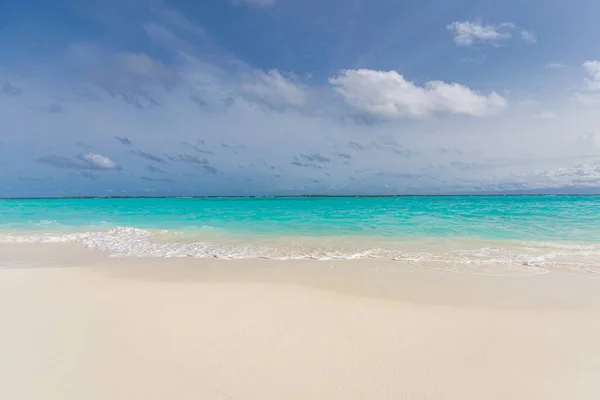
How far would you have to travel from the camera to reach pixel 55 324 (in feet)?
13.0

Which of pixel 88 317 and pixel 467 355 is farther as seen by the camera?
pixel 88 317

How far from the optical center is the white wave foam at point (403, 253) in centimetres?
734

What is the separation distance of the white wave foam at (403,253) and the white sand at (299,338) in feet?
4.06

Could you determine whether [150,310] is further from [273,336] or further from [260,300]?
[273,336]

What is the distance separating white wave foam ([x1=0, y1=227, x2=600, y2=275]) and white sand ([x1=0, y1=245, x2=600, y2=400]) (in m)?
1.24

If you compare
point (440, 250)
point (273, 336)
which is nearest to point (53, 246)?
point (273, 336)

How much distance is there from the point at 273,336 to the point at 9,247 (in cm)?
1261

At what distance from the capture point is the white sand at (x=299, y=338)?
275 centimetres

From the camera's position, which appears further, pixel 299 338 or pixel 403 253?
pixel 403 253

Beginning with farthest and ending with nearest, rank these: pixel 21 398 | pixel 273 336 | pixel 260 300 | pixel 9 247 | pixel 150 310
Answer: pixel 9 247, pixel 260 300, pixel 150 310, pixel 273 336, pixel 21 398

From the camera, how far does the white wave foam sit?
734cm

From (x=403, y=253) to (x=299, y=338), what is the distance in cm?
621

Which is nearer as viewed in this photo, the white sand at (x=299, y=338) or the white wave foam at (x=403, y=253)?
the white sand at (x=299, y=338)

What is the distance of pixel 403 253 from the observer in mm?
8875
